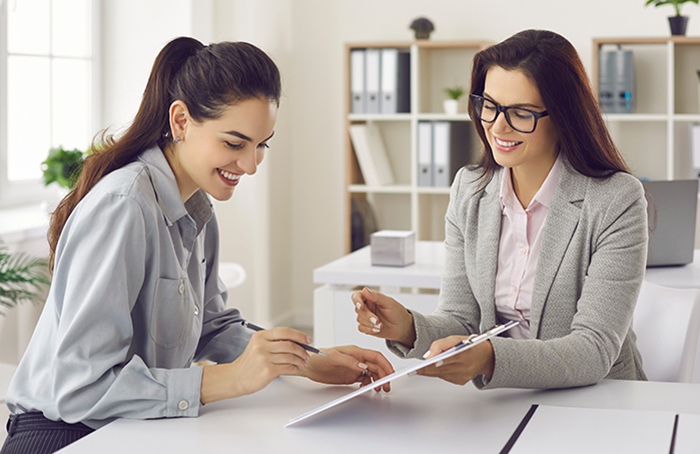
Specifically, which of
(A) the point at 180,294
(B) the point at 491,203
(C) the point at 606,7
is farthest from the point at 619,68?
(A) the point at 180,294

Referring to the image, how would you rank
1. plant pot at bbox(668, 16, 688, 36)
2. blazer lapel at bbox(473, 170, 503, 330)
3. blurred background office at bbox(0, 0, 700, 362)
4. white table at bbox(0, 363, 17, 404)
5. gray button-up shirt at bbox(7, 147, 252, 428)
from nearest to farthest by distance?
1. gray button-up shirt at bbox(7, 147, 252, 428)
2. blazer lapel at bbox(473, 170, 503, 330)
3. white table at bbox(0, 363, 17, 404)
4. blurred background office at bbox(0, 0, 700, 362)
5. plant pot at bbox(668, 16, 688, 36)

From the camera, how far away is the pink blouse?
1549mm

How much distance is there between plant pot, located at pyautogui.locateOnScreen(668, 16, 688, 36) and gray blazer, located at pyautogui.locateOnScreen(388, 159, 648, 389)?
110 inches

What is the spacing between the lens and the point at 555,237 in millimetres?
1468

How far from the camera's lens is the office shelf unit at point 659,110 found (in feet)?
13.4

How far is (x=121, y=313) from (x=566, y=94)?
92cm

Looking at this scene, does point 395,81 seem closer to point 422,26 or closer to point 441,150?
point 422,26

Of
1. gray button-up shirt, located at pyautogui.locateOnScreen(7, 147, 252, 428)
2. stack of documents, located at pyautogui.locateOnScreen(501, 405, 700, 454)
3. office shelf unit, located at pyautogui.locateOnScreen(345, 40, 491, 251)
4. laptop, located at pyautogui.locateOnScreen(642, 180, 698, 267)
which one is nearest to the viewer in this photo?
stack of documents, located at pyautogui.locateOnScreen(501, 405, 700, 454)

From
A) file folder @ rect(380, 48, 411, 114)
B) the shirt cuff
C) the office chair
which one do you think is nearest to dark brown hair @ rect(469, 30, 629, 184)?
the office chair

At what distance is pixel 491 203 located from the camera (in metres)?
1.61

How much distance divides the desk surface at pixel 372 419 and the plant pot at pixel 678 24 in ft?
10.4

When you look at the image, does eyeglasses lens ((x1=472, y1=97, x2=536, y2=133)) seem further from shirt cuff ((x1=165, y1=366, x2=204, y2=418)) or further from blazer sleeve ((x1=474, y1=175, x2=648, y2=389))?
shirt cuff ((x1=165, y1=366, x2=204, y2=418))

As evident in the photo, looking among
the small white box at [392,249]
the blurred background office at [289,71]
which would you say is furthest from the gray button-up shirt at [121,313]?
the blurred background office at [289,71]

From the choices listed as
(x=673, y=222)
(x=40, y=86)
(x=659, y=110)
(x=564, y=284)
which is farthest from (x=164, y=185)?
(x=659, y=110)
